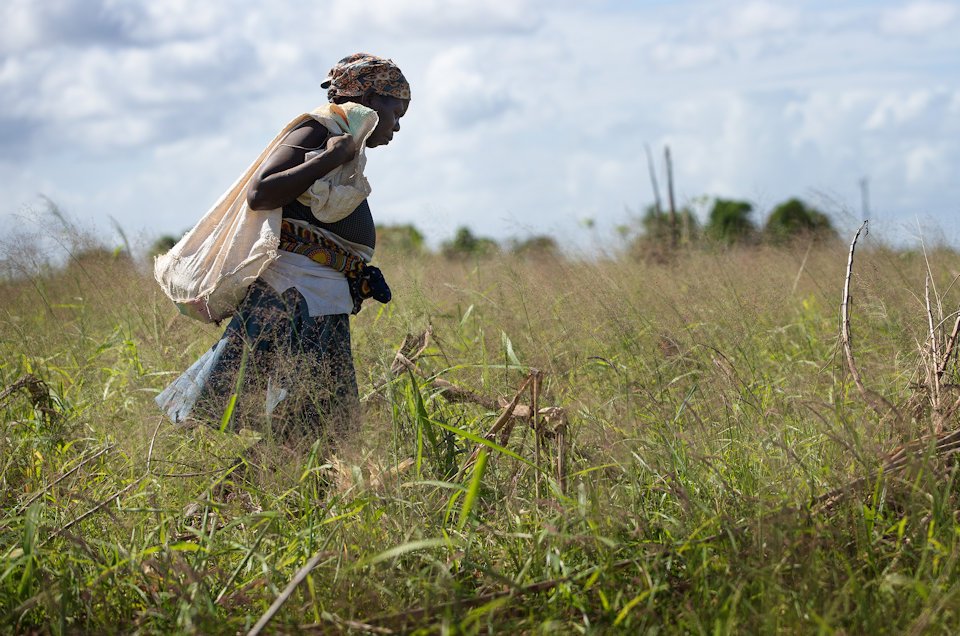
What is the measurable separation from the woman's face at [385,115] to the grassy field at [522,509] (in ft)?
2.51

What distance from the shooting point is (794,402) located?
9.43 feet

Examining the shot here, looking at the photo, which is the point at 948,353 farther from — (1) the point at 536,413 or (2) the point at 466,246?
(2) the point at 466,246

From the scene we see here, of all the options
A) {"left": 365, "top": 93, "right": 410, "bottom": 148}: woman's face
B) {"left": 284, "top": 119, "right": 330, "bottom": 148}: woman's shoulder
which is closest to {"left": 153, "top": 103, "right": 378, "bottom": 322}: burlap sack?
{"left": 284, "top": 119, "right": 330, "bottom": 148}: woman's shoulder

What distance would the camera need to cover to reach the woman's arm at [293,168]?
2982mm

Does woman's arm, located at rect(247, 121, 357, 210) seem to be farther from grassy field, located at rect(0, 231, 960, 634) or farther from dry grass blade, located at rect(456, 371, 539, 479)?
dry grass blade, located at rect(456, 371, 539, 479)

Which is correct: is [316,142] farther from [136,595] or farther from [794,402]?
[794,402]

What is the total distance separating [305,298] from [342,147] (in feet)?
1.59

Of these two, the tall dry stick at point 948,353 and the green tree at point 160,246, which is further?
Answer: the green tree at point 160,246

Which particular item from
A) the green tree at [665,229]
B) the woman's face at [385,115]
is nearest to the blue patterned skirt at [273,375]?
the woman's face at [385,115]

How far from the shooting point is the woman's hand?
9.86ft

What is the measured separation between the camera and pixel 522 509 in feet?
8.74

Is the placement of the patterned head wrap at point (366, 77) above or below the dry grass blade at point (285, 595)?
above

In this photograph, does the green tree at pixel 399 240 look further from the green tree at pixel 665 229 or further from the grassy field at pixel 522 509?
the grassy field at pixel 522 509

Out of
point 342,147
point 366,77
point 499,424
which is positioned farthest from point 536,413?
point 366,77
